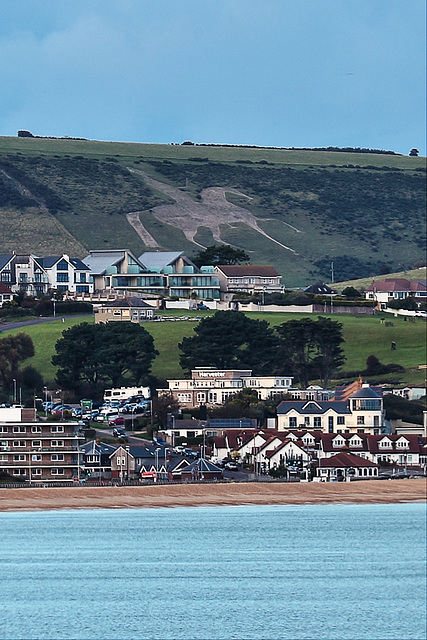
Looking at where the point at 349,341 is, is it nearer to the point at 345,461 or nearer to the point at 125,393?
the point at 125,393

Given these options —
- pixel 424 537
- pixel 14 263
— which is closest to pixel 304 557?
pixel 424 537

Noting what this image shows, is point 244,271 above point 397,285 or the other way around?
above

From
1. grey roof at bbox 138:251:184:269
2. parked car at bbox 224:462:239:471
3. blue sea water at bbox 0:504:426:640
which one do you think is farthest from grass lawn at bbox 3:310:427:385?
blue sea water at bbox 0:504:426:640

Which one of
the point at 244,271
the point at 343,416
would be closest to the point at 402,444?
the point at 343,416

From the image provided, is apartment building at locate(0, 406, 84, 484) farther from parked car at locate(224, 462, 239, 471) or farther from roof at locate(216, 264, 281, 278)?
roof at locate(216, 264, 281, 278)

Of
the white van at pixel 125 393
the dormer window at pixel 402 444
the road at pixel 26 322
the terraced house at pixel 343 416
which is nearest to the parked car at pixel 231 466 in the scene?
the terraced house at pixel 343 416

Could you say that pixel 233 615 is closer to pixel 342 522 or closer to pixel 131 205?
pixel 342 522

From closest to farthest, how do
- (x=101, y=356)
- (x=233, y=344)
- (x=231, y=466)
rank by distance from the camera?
(x=231, y=466) < (x=101, y=356) < (x=233, y=344)

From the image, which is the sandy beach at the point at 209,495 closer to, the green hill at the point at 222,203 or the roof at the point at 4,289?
the roof at the point at 4,289
